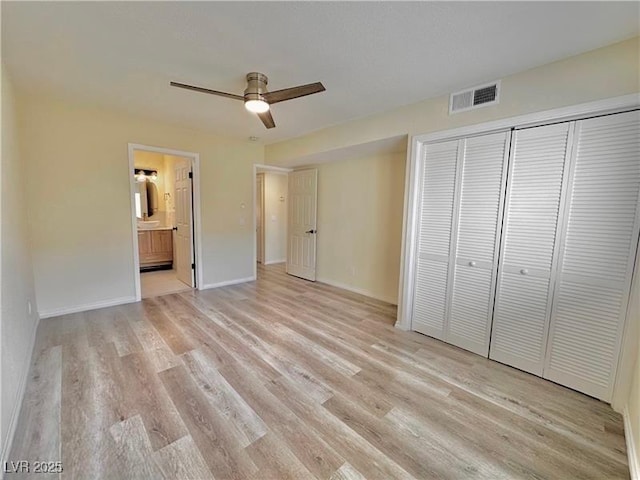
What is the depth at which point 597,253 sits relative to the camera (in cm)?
201

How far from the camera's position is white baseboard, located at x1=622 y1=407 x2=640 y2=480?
1.43 metres

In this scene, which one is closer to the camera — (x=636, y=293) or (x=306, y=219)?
(x=636, y=293)

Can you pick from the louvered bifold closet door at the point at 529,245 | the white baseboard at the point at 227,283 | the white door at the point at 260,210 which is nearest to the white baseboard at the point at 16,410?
the white baseboard at the point at 227,283

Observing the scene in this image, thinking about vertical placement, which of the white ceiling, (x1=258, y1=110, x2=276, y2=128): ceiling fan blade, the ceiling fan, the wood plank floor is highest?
the white ceiling

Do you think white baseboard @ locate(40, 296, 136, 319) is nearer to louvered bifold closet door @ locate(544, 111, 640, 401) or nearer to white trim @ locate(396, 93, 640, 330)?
white trim @ locate(396, 93, 640, 330)

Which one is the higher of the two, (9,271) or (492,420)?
(9,271)

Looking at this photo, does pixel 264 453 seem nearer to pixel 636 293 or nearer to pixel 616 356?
pixel 616 356

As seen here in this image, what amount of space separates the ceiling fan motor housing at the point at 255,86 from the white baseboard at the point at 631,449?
3299 mm

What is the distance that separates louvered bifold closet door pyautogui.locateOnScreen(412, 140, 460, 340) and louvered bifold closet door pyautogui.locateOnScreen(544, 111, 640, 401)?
0.91m

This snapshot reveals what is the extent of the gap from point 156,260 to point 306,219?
10.8ft

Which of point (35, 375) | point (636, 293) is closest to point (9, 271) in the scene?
point (35, 375)

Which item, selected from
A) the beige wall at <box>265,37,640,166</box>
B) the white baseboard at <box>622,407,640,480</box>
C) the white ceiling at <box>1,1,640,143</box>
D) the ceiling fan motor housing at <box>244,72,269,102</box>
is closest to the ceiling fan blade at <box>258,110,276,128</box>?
the ceiling fan motor housing at <box>244,72,269,102</box>

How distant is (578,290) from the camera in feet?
6.88

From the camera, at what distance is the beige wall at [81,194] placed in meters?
3.08
